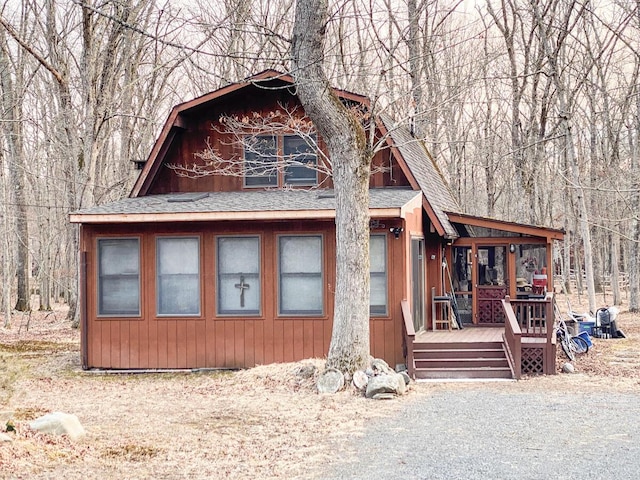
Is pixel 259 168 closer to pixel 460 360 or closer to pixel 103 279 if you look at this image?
pixel 103 279

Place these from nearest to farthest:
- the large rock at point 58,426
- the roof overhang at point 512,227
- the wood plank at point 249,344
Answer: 1. the large rock at point 58,426
2. the wood plank at point 249,344
3. the roof overhang at point 512,227

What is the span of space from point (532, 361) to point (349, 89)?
13.5 metres

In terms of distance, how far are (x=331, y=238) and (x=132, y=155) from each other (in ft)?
56.8

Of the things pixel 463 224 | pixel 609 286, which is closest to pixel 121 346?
pixel 463 224

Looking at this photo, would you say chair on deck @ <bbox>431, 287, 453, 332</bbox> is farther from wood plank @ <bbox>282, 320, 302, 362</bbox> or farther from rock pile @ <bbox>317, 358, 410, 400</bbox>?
rock pile @ <bbox>317, 358, 410, 400</bbox>

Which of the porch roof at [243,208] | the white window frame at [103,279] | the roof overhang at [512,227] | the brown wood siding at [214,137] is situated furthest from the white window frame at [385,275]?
the white window frame at [103,279]

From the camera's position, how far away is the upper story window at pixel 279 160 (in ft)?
46.1

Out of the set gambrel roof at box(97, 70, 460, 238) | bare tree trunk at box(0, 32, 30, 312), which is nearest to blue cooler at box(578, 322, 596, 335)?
gambrel roof at box(97, 70, 460, 238)

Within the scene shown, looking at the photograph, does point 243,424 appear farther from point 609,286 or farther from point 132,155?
point 609,286

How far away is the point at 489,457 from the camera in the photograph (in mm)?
6617

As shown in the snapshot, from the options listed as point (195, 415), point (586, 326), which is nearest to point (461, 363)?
point (195, 415)

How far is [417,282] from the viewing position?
13570 millimetres

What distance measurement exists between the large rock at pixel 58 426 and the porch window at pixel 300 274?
5174 millimetres

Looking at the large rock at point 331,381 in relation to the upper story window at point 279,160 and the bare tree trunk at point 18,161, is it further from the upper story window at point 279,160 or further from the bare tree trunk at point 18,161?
the bare tree trunk at point 18,161
